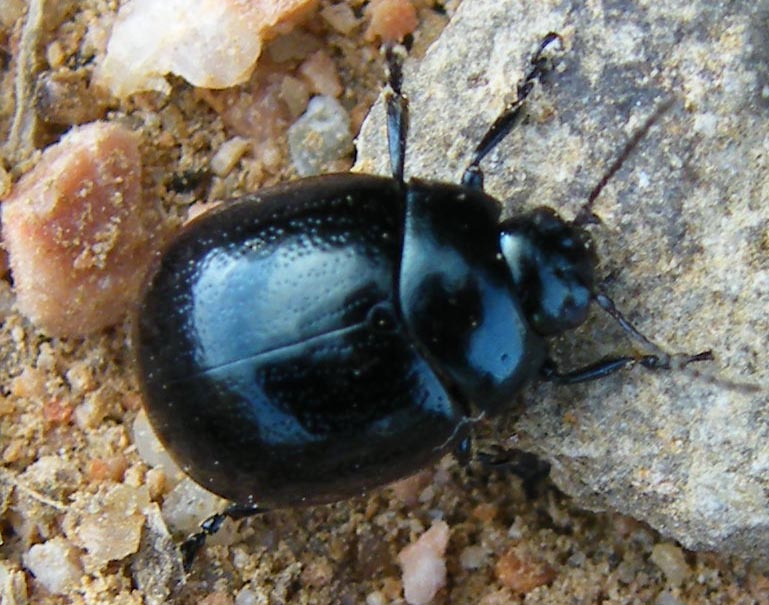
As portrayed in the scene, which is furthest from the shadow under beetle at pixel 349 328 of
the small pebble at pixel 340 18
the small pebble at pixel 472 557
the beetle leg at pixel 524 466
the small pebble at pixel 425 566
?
the small pebble at pixel 340 18

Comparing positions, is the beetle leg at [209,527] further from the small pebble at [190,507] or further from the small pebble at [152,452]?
the small pebble at [152,452]

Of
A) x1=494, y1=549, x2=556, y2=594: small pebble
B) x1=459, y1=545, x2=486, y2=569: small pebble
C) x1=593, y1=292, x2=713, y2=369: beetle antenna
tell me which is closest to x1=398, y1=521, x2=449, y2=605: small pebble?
x1=459, y1=545, x2=486, y2=569: small pebble

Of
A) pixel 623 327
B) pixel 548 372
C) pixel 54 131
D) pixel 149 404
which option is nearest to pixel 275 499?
pixel 149 404

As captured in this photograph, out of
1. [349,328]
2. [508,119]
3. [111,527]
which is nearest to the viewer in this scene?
[349,328]

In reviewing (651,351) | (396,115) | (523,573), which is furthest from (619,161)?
(523,573)

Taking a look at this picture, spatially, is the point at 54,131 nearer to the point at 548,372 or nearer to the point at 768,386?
the point at 548,372

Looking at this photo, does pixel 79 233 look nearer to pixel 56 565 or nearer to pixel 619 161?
pixel 56 565
